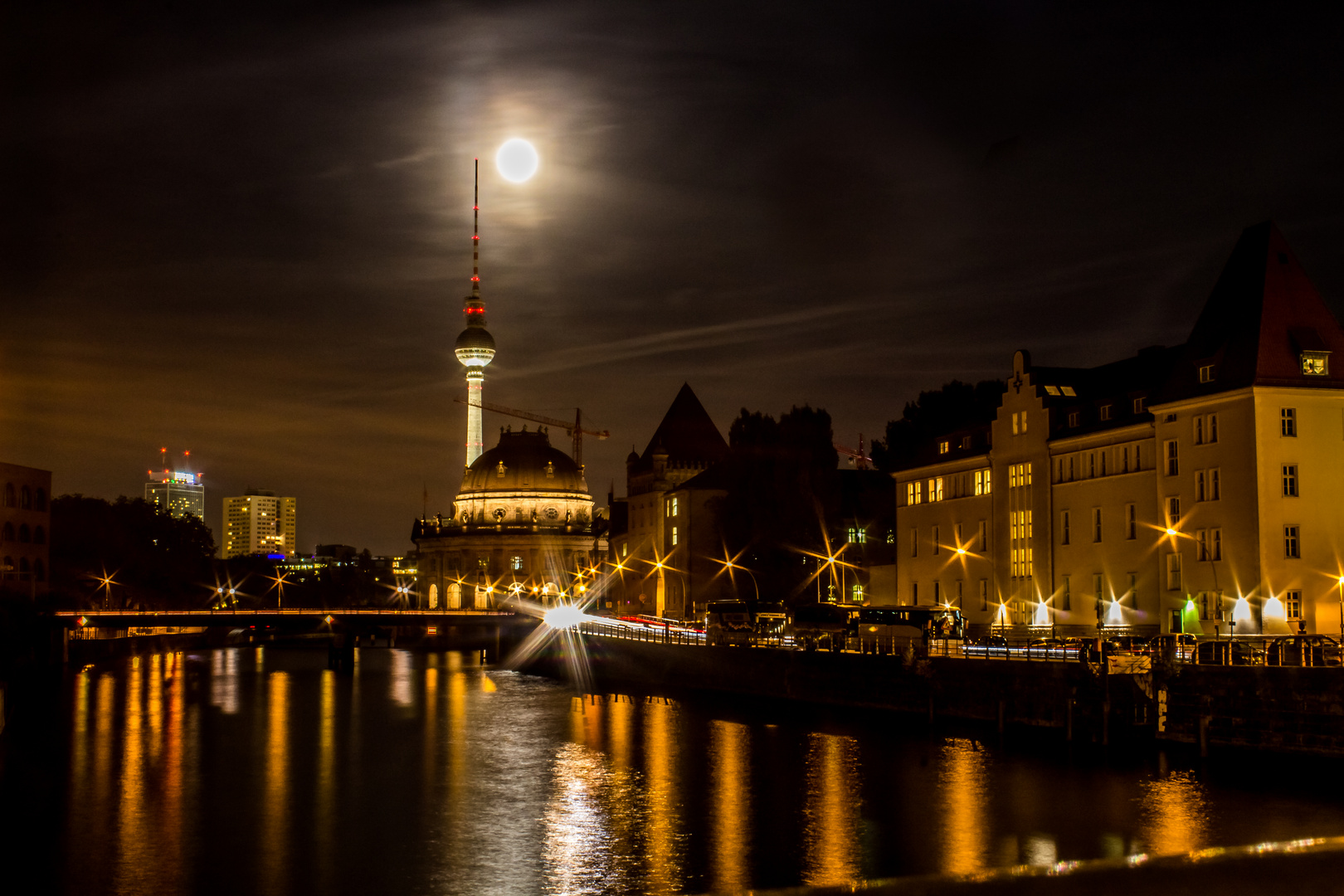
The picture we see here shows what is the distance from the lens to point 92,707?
74875mm

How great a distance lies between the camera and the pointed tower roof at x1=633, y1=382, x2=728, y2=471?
182 metres

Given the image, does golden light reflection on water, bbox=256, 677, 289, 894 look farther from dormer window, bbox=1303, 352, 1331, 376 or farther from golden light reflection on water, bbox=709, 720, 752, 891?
dormer window, bbox=1303, 352, 1331, 376

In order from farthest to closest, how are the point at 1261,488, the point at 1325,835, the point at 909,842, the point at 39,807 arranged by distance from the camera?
the point at 1261,488 → the point at 39,807 → the point at 909,842 → the point at 1325,835

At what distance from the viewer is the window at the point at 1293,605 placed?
5594 centimetres

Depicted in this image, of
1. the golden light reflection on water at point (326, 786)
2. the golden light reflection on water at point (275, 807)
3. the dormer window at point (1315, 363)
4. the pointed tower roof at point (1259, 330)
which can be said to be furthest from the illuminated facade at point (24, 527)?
the dormer window at point (1315, 363)

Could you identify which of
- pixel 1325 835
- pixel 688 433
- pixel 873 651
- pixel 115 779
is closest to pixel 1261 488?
pixel 873 651

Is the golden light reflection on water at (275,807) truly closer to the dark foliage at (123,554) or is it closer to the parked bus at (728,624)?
the parked bus at (728,624)

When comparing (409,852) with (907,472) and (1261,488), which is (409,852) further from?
(907,472)

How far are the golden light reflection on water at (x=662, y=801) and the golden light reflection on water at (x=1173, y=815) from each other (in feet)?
37.5

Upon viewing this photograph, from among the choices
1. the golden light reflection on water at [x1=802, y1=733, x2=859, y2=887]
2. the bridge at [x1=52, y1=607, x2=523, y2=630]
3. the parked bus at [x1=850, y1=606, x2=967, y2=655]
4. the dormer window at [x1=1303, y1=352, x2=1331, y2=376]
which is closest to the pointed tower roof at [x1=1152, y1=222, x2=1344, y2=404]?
the dormer window at [x1=1303, y1=352, x2=1331, y2=376]

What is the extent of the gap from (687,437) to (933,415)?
76.4 metres

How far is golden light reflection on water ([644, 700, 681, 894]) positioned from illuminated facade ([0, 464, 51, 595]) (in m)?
68.8

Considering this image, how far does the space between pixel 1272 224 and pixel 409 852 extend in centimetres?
4400

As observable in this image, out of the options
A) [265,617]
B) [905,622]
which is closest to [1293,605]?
[905,622]
